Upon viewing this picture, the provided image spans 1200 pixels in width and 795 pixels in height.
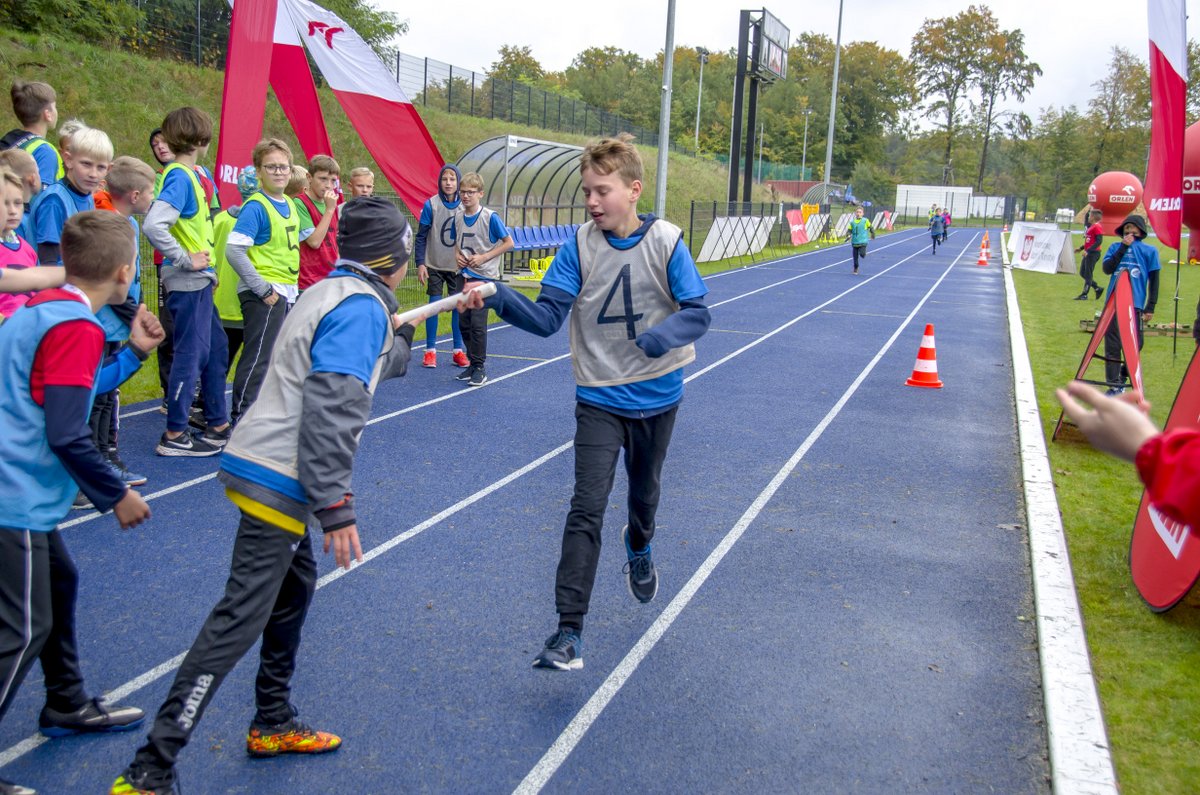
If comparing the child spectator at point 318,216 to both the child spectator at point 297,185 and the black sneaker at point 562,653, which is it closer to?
the child spectator at point 297,185

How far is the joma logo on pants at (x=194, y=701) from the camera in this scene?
9.80ft

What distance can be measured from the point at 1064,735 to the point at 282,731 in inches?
111

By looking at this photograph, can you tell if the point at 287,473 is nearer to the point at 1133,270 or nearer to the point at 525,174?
the point at 1133,270

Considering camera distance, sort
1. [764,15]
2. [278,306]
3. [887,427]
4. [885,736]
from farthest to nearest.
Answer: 1. [764,15]
2. [887,427]
3. [278,306]
4. [885,736]

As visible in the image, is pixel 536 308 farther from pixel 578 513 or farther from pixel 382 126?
pixel 382 126

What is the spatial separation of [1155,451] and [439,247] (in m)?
9.25

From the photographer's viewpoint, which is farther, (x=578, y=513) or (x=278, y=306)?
(x=278, y=306)

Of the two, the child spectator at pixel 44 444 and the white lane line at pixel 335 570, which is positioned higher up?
the child spectator at pixel 44 444

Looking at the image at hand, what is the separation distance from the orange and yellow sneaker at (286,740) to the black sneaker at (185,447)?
162 inches

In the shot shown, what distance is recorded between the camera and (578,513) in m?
4.11

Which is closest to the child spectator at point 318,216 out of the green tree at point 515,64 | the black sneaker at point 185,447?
the black sneaker at point 185,447

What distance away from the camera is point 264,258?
7406mm

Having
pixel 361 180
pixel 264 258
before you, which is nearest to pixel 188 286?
pixel 264 258

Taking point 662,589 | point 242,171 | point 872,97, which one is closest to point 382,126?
point 242,171
